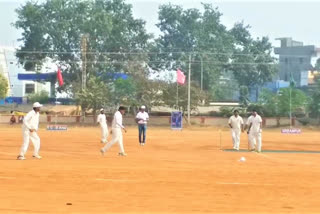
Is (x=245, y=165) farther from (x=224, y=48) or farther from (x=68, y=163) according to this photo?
(x=224, y=48)

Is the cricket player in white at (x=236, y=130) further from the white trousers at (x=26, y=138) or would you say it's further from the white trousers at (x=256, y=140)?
the white trousers at (x=26, y=138)

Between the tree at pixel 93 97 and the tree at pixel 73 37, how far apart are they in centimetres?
1090

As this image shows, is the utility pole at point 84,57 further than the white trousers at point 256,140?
Yes

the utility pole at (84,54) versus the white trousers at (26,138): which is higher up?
the utility pole at (84,54)

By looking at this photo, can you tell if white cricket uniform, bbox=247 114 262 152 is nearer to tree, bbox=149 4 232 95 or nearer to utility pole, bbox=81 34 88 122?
utility pole, bbox=81 34 88 122

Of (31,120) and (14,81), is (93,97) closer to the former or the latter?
(14,81)

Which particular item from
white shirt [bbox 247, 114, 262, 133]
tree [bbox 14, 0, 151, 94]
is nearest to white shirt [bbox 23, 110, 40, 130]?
white shirt [bbox 247, 114, 262, 133]

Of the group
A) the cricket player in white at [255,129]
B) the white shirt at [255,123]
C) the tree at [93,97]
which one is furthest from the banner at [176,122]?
the white shirt at [255,123]

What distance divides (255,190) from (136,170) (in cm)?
439

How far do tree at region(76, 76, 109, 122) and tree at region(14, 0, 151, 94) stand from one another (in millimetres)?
10902

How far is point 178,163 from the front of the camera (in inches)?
785

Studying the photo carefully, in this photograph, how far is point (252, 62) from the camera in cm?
9506

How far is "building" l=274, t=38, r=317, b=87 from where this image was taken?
12838 cm

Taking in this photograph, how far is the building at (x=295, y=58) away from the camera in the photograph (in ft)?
421
